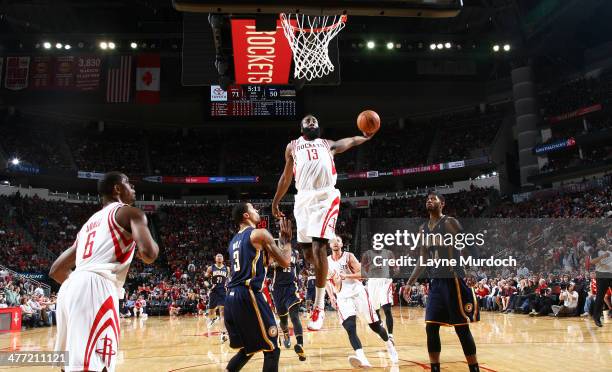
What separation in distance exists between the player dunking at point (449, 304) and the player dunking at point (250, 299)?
166cm

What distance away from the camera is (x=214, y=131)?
36906 millimetres

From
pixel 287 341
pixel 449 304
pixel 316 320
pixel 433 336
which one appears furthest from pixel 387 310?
pixel 449 304

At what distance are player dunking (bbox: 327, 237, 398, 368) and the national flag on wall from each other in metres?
21.8

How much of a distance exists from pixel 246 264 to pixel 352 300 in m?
3.31

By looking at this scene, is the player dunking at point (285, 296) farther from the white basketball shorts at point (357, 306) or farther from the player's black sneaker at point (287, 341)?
the white basketball shorts at point (357, 306)

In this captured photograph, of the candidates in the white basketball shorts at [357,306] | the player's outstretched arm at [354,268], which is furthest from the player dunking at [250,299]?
the player's outstretched arm at [354,268]

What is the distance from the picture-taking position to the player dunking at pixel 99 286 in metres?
3.36

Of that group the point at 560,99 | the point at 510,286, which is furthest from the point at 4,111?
the point at 560,99

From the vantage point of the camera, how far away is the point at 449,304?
5387 mm

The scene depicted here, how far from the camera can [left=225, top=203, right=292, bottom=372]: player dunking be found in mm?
4902

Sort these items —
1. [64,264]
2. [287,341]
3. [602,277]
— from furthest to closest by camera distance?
[602,277] < [287,341] < [64,264]

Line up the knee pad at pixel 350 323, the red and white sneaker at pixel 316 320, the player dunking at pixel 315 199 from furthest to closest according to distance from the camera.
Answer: the knee pad at pixel 350 323, the red and white sneaker at pixel 316 320, the player dunking at pixel 315 199

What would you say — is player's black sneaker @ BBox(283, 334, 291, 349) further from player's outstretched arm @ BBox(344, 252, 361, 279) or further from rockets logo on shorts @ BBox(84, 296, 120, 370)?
rockets logo on shorts @ BBox(84, 296, 120, 370)

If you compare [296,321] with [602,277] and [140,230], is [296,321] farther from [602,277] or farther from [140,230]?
[602,277]
